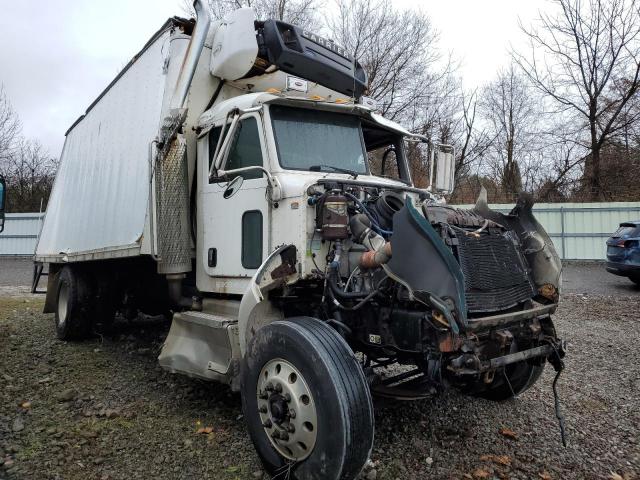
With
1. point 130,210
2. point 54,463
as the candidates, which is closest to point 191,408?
point 54,463

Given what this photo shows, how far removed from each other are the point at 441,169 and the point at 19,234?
22.2 metres

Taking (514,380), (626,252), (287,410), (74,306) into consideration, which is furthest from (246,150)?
(626,252)

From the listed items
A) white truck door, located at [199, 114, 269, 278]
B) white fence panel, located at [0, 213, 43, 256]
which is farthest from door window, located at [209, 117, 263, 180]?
white fence panel, located at [0, 213, 43, 256]

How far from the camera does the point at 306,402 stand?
3186 millimetres

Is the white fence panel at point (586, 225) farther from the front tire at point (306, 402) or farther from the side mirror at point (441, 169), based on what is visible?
the front tire at point (306, 402)

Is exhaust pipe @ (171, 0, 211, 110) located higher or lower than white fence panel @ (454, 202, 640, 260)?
higher

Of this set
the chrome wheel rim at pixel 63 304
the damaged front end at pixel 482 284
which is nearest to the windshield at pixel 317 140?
the damaged front end at pixel 482 284

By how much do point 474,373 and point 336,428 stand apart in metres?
0.89

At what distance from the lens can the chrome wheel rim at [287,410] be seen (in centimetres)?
315

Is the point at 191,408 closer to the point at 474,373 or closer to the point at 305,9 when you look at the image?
the point at 474,373

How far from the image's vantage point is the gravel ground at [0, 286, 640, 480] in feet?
11.9

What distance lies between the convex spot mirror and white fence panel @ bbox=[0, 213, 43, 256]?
68.5 feet

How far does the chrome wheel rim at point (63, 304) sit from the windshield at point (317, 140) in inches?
173

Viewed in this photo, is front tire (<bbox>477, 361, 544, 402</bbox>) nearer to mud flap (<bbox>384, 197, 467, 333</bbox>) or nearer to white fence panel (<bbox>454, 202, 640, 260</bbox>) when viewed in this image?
mud flap (<bbox>384, 197, 467, 333</bbox>)
